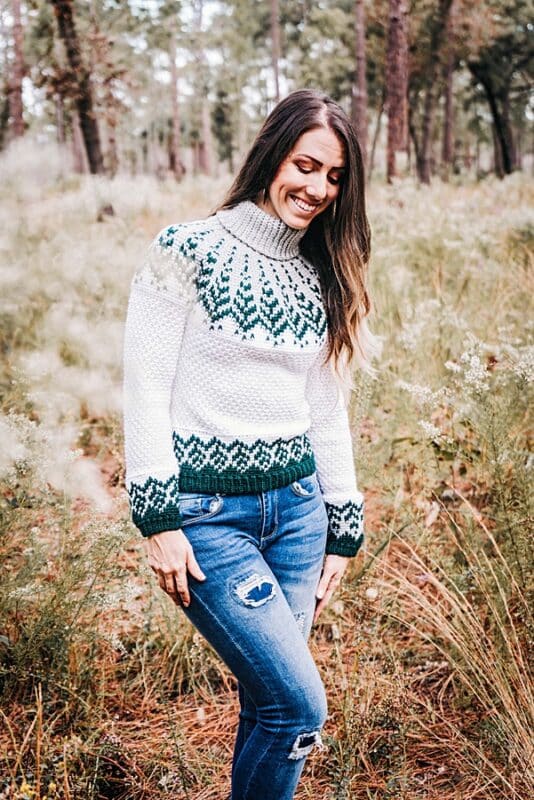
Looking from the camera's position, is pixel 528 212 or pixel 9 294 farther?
pixel 528 212

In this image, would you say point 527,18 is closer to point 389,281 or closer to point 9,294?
point 389,281

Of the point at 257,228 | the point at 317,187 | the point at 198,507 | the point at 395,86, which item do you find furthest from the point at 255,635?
the point at 395,86

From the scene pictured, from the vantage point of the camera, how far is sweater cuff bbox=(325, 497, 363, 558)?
2049 millimetres

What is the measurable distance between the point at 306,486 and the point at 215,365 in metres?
0.41

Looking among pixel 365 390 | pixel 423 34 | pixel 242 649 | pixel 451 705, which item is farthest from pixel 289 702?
pixel 423 34

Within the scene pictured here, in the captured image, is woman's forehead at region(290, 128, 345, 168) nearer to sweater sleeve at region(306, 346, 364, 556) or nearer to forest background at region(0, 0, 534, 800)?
forest background at region(0, 0, 534, 800)

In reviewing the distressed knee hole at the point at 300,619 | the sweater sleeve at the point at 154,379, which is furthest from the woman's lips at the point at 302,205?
the distressed knee hole at the point at 300,619

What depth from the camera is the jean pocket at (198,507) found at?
1.64 metres

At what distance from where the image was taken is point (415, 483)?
363 cm

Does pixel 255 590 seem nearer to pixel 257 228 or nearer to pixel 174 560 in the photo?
pixel 174 560

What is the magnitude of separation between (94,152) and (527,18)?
1714 centimetres

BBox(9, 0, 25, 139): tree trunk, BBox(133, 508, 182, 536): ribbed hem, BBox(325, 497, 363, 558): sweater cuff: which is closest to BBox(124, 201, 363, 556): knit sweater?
BBox(133, 508, 182, 536): ribbed hem

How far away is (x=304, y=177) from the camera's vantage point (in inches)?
74.3

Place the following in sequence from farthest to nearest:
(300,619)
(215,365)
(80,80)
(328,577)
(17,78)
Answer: (17,78) < (80,80) < (328,577) < (300,619) < (215,365)
